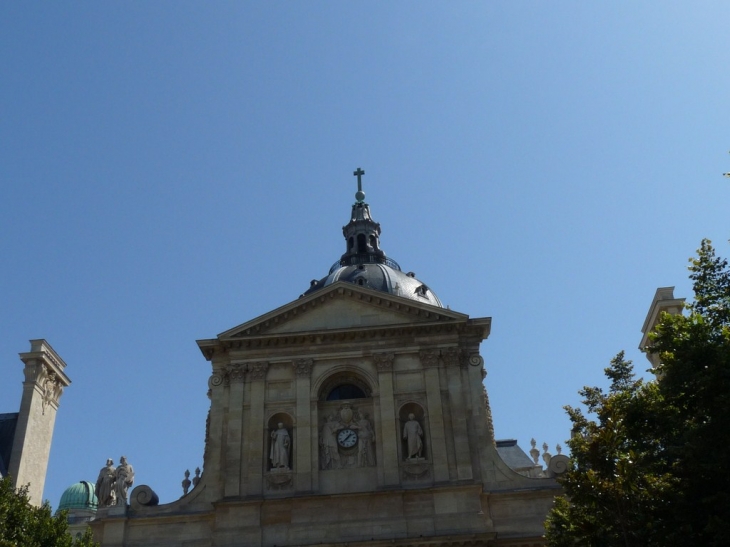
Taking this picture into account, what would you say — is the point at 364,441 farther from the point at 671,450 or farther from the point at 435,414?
the point at 671,450

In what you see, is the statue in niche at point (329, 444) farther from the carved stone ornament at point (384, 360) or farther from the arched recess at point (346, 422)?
the carved stone ornament at point (384, 360)

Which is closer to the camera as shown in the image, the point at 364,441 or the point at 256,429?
the point at 364,441

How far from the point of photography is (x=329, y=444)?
29.0 m

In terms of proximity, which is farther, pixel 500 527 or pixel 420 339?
pixel 420 339

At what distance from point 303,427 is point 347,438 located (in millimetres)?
1631

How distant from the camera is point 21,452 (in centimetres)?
3198

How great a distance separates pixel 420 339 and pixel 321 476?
20.6ft

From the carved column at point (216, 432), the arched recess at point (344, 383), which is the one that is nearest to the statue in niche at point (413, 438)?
the arched recess at point (344, 383)

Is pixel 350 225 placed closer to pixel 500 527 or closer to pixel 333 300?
pixel 333 300

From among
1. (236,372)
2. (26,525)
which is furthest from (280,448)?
(26,525)

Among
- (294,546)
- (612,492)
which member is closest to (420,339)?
(294,546)

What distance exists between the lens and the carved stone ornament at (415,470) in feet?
92.0

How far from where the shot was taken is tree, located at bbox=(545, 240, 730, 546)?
1554 cm

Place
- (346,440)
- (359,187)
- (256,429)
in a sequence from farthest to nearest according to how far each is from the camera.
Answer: (359,187)
(256,429)
(346,440)
